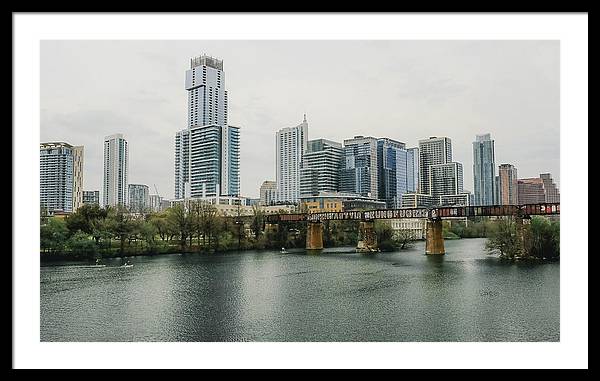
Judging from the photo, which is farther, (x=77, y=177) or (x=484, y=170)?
Answer: (x=77, y=177)

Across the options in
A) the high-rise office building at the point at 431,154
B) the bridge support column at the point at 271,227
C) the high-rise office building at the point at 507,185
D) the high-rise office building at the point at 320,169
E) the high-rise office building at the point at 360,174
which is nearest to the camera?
the high-rise office building at the point at 507,185

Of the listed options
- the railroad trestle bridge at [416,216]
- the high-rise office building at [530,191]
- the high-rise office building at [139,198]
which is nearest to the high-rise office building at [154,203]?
the high-rise office building at [139,198]

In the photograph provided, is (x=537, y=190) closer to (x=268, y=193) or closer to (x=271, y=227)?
(x=268, y=193)

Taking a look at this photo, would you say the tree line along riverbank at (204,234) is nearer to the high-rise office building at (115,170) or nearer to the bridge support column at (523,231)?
the bridge support column at (523,231)

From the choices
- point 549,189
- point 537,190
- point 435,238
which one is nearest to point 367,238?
point 435,238
